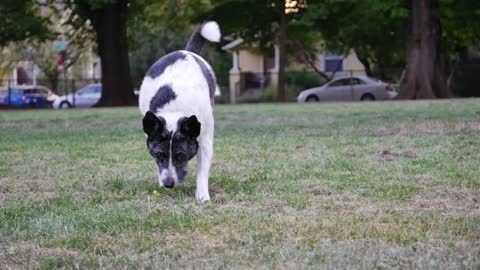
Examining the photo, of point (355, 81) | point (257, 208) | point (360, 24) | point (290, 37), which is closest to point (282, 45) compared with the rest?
point (360, 24)

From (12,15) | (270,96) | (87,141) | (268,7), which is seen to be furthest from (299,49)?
(87,141)

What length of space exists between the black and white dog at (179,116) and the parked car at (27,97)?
3921cm

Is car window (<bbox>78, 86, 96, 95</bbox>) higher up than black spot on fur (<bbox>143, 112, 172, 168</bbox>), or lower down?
lower down

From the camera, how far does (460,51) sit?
47.1 meters

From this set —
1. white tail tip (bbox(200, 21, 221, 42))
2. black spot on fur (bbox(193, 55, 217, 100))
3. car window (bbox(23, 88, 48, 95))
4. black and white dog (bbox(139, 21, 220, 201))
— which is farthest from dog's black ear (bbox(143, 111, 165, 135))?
car window (bbox(23, 88, 48, 95))

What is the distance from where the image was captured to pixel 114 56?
35.6m

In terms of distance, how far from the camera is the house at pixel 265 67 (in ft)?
159

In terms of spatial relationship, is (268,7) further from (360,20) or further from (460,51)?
(460,51)

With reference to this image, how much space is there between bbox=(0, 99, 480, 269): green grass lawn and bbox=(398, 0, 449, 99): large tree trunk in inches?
842

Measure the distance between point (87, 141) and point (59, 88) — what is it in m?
42.5

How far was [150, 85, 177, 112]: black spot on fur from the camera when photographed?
6.27m

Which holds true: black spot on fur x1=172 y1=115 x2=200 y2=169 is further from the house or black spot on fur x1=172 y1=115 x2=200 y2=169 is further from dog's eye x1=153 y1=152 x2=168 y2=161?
the house

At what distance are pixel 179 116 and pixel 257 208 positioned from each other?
0.97 meters

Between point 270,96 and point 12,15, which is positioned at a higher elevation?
point 12,15
